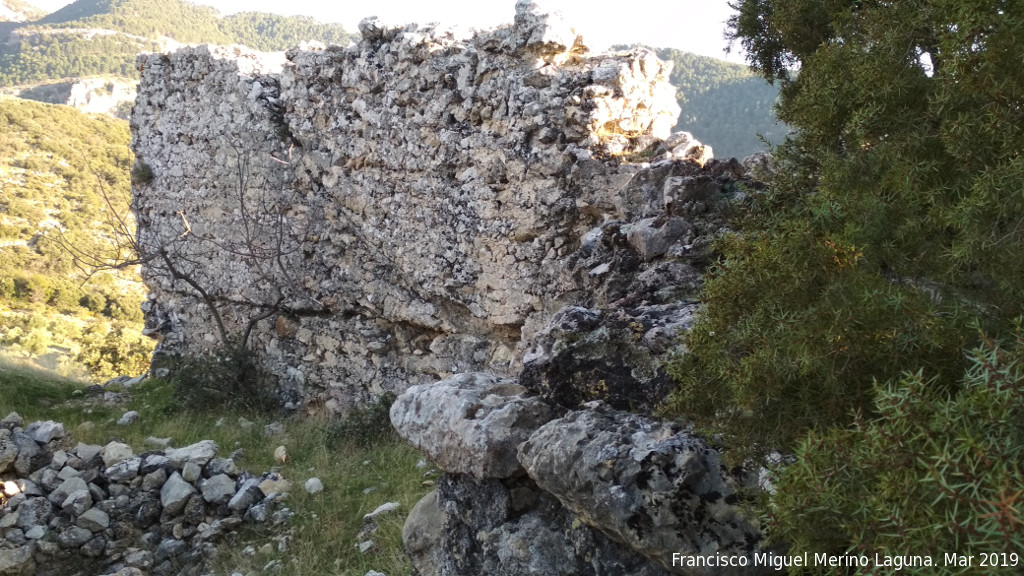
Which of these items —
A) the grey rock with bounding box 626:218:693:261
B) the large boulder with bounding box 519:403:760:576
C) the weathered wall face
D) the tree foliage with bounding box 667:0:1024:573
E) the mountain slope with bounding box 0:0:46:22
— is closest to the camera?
the tree foliage with bounding box 667:0:1024:573

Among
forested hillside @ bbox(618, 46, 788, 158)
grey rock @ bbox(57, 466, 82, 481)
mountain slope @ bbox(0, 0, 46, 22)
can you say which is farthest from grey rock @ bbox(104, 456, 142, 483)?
mountain slope @ bbox(0, 0, 46, 22)

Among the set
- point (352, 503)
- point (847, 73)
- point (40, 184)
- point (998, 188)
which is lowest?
point (40, 184)

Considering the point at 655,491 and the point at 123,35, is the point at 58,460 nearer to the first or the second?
the point at 655,491

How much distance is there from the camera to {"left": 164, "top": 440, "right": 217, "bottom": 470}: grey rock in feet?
20.3

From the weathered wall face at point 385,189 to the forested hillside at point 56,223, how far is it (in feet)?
36.3

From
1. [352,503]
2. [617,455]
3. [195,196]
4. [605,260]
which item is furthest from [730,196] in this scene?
[195,196]

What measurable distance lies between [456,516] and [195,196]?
817 cm

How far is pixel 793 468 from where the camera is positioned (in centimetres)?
172

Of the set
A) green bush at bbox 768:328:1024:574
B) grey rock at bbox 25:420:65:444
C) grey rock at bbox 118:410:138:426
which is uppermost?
green bush at bbox 768:328:1024:574

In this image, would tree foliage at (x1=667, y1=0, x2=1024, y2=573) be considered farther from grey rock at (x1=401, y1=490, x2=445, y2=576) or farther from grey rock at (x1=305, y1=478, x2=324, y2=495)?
grey rock at (x1=305, y1=478, x2=324, y2=495)

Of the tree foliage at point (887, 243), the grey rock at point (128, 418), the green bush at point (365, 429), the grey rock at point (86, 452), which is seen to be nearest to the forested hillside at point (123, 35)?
the grey rock at point (128, 418)

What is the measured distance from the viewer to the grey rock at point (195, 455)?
619cm

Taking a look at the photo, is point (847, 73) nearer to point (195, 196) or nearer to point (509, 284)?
point (509, 284)

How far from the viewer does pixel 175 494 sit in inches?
226
